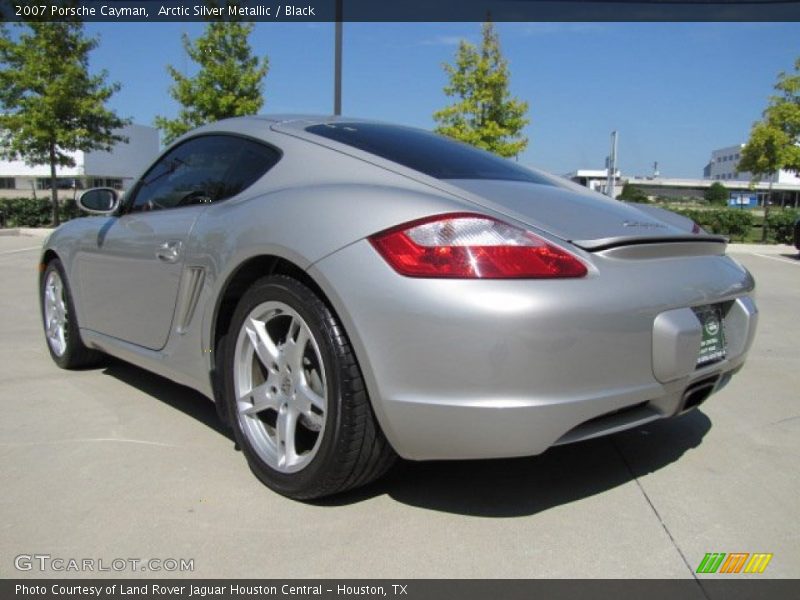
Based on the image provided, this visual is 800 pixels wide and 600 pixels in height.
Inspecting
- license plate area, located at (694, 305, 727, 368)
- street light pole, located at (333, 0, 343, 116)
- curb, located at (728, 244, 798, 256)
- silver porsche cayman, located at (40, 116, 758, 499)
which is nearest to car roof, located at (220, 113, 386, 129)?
silver porsche cayman, located at (40, 116, 758, 499)

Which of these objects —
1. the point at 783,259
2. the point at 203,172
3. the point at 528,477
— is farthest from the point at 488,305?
the point at 783,259

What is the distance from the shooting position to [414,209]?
220cm

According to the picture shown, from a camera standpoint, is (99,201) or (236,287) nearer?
(236,287)

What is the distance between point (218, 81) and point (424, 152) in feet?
60.9

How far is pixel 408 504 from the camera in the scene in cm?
253

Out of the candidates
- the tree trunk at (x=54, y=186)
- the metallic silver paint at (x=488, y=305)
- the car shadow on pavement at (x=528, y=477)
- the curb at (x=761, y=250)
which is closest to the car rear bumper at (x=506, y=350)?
the metallic silver paint at (x=488, y=305)

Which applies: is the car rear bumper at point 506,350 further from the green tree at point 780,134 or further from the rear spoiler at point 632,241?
the green tree at point 780,134

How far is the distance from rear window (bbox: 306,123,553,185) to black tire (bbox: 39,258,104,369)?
2.03 meters

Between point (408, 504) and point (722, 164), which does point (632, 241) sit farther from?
point (722, 164)

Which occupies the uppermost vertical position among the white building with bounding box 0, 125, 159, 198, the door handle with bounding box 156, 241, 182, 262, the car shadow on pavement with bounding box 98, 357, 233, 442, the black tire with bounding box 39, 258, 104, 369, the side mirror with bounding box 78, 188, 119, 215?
the white building with bounding box 0, 125, 159, 198

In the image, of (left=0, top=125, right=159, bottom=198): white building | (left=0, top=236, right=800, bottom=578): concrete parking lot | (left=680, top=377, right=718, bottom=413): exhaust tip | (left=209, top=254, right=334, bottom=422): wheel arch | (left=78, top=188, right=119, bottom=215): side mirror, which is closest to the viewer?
(left=0, top=236, right=800, bottom=578): concrete parking lot

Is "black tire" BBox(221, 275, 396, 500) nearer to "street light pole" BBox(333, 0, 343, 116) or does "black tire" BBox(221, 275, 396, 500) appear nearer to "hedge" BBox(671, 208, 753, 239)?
"street light pole" BBox(333, 0, 343, 116)

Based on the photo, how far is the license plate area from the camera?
7.98ft

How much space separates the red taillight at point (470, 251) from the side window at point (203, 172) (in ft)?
3.15
